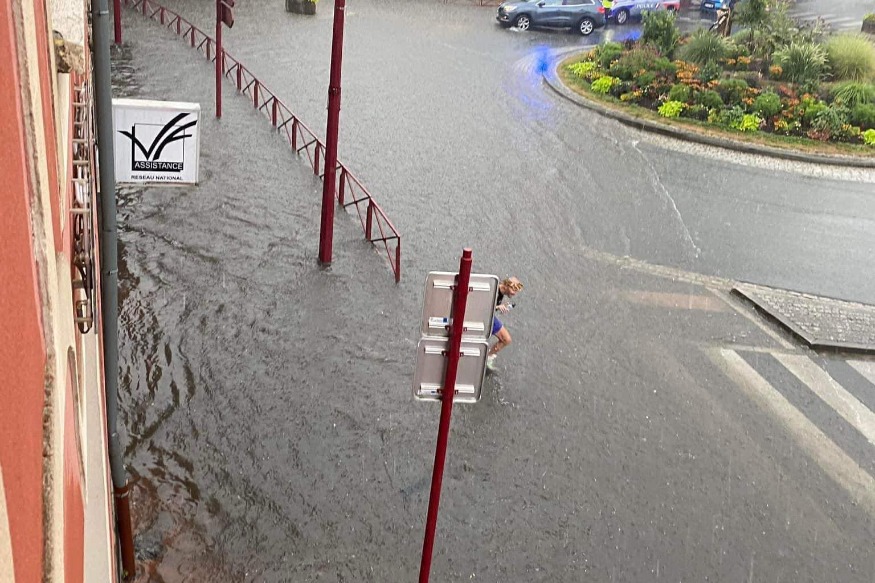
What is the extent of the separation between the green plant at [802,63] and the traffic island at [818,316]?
10623 millimetres

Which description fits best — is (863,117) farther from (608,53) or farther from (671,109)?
(608,53)

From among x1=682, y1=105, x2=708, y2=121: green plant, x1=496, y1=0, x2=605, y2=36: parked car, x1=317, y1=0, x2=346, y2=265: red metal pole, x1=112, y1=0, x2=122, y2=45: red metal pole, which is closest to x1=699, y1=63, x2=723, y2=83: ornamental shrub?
x1=682, y1=105, x2=708, y2=121: green plant

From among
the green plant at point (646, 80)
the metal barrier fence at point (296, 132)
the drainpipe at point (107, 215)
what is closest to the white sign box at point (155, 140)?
the metal barrier fence at point (296, 132)

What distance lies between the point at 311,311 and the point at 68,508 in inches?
334

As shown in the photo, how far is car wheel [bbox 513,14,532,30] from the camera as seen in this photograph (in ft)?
94.7

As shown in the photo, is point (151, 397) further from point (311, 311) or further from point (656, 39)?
point (656, 39)

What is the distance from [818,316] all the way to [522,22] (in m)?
18.4

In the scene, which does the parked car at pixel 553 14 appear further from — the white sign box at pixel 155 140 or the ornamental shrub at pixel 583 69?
the white sign box at pixel 155 140

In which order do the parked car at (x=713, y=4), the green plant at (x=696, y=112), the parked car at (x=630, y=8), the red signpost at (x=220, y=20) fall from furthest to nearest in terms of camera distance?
the parked car at (x=713, y=4)
the parked car at (x=630, y=8)
the green plant at (x=696, y=112)
the red signpost at (x=220, y=20)

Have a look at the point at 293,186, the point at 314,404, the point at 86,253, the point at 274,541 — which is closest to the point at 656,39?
the point at 293,186

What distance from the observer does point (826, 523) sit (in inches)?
344

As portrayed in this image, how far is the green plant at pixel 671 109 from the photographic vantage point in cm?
2081

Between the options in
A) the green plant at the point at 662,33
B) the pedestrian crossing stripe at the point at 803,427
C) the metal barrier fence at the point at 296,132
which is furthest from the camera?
the green plant at the point at 662,33

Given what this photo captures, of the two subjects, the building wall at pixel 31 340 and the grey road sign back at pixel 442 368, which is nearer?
the building wall at pixel 31 340
